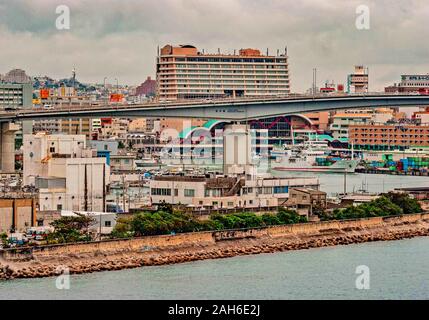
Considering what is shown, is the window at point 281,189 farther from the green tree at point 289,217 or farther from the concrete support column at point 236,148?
the concrete support column at point 236,148

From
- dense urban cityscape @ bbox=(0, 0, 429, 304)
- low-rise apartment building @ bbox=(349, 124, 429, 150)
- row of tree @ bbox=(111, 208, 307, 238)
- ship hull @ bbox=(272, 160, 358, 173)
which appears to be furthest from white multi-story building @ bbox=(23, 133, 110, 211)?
low-rise apartment building @ bbox=(349, 124, 429, 150)

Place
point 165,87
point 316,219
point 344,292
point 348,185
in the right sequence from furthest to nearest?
point 165,87 → point 348,185 → point 316,219 → point 344,292

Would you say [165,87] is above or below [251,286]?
above

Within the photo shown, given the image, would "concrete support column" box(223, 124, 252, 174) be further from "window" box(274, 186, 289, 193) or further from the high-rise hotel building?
the high-rise hotel building

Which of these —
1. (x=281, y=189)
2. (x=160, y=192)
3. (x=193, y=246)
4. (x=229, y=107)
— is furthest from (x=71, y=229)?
(x=229, y=107)

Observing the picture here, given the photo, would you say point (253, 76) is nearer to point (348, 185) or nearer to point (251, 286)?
point (348, 185)

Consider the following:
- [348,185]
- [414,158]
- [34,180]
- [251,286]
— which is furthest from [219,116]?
[251,286]
